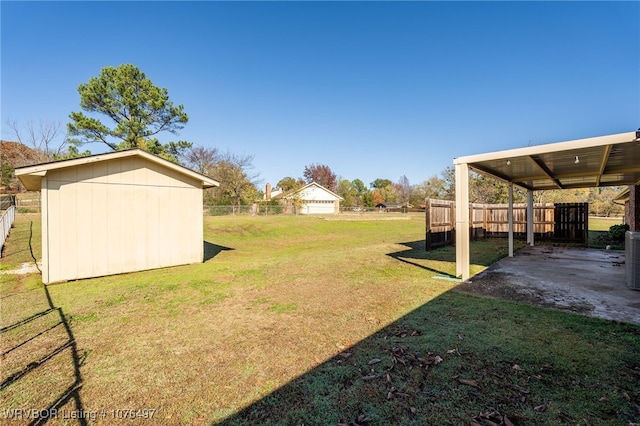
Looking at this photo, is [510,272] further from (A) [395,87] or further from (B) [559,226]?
(A) [395,87]

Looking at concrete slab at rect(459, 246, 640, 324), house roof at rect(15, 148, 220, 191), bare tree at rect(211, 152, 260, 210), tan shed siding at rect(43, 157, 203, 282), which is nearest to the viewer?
concrete slab at rect(459, 246, 640, 324)

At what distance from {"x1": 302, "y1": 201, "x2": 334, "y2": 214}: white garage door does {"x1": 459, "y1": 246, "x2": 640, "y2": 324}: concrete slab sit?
107ft

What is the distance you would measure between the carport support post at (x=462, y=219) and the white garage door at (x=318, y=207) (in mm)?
33971

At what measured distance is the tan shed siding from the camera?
6.82 metres

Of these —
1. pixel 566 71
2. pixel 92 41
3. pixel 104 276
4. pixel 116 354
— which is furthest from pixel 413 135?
pixel 116 354

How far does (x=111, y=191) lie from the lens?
754 cm

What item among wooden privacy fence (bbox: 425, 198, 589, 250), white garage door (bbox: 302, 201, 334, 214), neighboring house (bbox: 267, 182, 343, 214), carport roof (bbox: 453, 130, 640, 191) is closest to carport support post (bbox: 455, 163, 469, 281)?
carport roof (bbox: 453, 130, 640, 191)

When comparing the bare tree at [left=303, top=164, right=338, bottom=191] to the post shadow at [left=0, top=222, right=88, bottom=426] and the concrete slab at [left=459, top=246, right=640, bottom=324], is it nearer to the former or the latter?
the concrete slab at [left=459, top=246, right=640, bottom=324]

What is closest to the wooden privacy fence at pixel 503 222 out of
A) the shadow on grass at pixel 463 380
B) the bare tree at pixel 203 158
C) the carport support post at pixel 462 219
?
the carport support post at pixel 462 219

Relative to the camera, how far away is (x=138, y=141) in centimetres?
2189

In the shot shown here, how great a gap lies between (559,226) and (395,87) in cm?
1218

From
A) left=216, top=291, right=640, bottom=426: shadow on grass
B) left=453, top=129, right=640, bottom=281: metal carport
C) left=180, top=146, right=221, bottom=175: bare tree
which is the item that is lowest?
left=216, top=291, right=640, bottom=426: shadow on grass

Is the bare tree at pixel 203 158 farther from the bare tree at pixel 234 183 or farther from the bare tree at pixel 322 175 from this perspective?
the bare tree at pixel 322 175

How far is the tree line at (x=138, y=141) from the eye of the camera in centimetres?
2056
